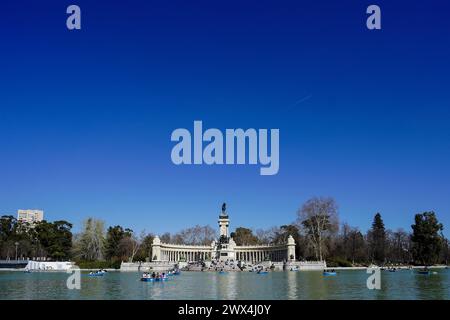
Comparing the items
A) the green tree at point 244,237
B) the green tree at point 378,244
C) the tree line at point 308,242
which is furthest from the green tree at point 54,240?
the green tree at point 378,244

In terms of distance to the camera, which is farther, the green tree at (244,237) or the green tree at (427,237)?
the green tree at (244,237)

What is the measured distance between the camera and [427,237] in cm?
9225

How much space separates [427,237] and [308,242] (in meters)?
23.7

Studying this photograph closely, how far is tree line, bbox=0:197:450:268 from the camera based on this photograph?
293 ft

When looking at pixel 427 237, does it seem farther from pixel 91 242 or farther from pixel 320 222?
pixel 91 242

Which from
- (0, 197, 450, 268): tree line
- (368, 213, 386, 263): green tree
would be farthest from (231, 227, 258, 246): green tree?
(368, 213, 386, 263): green tree

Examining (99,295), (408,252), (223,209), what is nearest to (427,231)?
(408,252)

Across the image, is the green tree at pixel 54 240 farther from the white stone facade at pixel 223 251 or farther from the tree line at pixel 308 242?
the white stone facade at pixel 223 251

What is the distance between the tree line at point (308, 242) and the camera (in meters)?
89.2

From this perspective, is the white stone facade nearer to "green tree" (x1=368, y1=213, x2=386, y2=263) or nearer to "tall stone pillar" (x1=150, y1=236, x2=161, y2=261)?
"tall stone pillar" (x1=150, y1=236, x2=161, y2=261)

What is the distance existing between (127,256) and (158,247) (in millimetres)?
6934

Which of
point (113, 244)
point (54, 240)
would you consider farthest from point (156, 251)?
point (54, 240)
